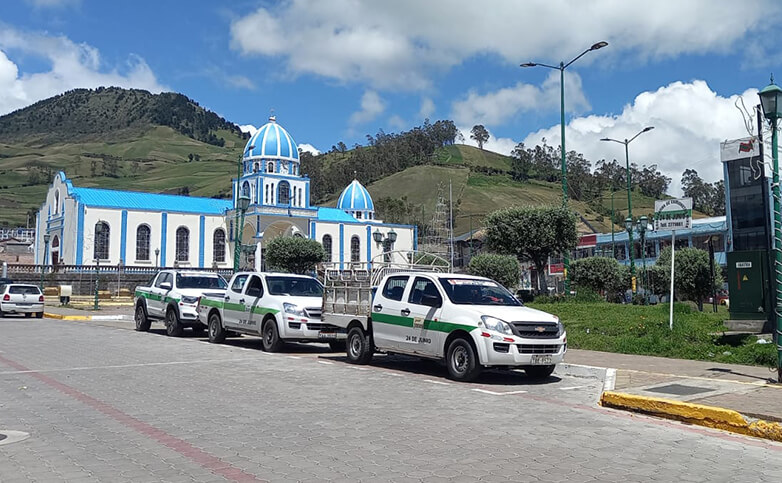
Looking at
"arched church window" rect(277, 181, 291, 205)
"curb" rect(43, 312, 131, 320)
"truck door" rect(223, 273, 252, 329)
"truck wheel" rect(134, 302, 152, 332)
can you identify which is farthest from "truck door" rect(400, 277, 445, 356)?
"arched church window" rect(277, 181, 291, 205)

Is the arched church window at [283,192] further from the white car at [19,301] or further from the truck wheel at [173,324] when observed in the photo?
the truck wheel at [173,324]

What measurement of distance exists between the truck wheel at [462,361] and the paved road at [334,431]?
0.22m

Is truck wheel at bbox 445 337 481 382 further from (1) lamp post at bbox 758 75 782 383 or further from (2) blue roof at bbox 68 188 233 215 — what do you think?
(2) blue roof at bbox 68 188 233 215

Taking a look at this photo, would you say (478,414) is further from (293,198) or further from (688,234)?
(688,234)

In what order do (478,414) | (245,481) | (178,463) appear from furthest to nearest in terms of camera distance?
(478,414)
(178,463)
(245,481)

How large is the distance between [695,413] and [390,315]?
5690mm

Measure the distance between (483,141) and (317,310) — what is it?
159m

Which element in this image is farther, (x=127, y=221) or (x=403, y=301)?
(x=127, y=221)

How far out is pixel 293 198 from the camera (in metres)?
69.8

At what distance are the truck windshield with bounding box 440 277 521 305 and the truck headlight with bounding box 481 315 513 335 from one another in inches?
31.2

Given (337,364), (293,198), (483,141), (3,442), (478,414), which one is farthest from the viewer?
(483,141)

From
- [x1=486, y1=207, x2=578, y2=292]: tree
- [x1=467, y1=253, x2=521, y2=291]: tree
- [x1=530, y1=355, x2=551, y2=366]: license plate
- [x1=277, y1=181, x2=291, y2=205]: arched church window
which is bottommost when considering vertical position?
[x1=530, y1=355, x2=551, y2=366]: license plate

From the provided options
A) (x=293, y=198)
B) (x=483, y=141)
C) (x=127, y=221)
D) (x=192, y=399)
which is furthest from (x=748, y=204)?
(x=483, y=141)

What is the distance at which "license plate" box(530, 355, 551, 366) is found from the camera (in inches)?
417
